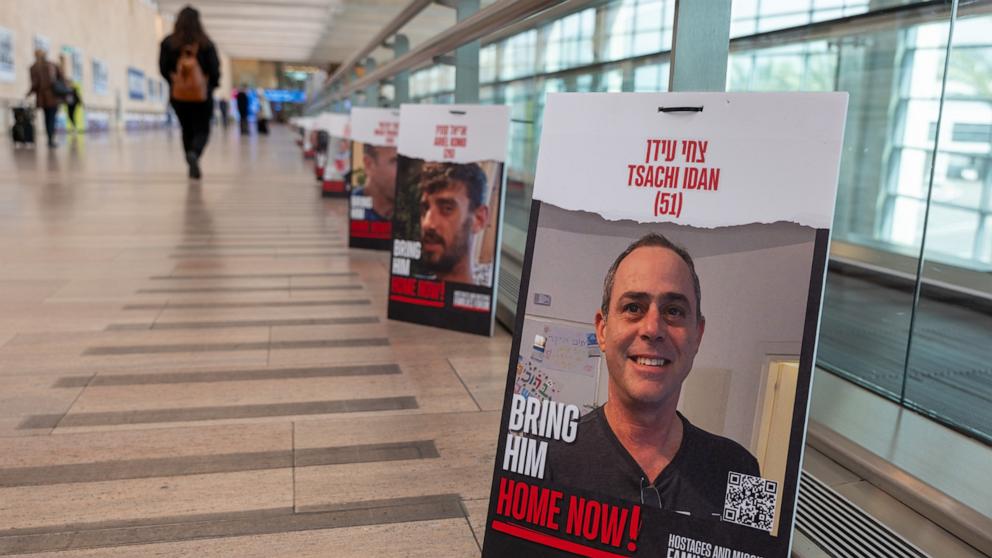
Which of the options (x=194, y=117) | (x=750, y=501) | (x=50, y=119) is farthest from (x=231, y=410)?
(x=50, y=119)

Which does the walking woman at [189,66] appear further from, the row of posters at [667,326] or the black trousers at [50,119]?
the black trousers at [50,119]

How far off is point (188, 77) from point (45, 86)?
934 centimetres

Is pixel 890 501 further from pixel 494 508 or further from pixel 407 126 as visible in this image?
pixel 407 126

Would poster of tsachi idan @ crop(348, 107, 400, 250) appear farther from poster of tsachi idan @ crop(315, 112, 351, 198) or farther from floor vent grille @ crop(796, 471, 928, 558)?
floor vent grille @ crop(796, 471, 928, 558)

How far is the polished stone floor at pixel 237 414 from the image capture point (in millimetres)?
1399

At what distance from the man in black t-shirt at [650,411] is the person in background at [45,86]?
16.4m

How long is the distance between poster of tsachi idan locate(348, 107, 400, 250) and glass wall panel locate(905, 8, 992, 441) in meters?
2.55

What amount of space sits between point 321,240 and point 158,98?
125ft

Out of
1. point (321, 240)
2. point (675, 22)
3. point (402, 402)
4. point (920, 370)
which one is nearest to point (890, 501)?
point (675, 22)

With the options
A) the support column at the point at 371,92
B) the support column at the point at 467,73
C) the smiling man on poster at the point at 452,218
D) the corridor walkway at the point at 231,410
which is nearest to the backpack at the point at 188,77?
the support column at the point at 371,92

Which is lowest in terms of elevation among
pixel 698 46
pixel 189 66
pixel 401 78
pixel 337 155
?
pixel 337 155

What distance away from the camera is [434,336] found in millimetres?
2654

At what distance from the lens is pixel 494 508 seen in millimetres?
1189

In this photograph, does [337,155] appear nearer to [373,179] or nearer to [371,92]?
[371,92]
